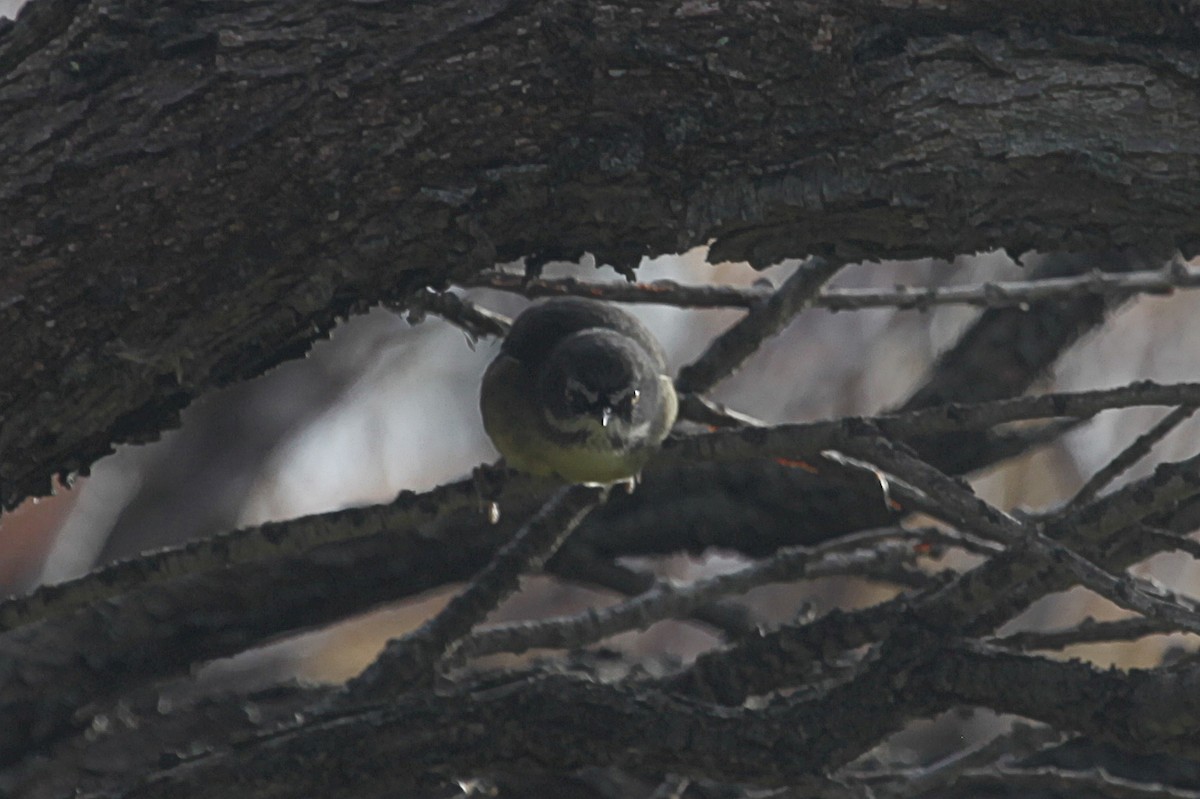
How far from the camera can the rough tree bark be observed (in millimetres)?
2660

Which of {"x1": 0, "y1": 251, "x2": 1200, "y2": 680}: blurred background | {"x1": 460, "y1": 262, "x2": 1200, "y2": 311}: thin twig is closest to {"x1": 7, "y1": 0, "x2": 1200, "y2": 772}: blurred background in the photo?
{"x1": 0, "y1": 251, "x2": 1200, "y2": 680}: blurred background

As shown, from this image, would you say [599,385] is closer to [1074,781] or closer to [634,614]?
[634,614]

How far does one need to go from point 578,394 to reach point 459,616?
0.81 m

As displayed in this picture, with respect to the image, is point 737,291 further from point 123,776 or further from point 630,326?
point 123,776

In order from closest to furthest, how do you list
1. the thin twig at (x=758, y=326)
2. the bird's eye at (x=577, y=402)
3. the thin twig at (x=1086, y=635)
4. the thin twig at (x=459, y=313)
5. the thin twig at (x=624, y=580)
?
the thin twig at (x=459, y=313) → the thin twig at (x=1086, y=635) → the thin twig at (x=758, y=326) → the bird's eye at (x=577, y=402) → the thin twig at (x=624, y=580)

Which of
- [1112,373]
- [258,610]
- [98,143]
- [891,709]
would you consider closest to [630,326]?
[258,610]

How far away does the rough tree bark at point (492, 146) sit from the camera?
8.73 ft

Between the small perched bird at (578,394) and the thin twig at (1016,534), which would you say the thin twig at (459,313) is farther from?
the thin twig at (1016,534)

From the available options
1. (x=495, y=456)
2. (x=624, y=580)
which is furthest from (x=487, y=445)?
(x=624, y=580)

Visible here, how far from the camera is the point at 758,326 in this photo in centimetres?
382

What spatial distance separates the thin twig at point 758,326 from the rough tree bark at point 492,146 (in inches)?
30.1

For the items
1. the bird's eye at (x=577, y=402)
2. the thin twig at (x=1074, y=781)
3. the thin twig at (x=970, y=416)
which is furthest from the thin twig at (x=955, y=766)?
the bird's eye at (x=577, y=402)

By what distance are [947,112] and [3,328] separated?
1629mm

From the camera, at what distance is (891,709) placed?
2.98 metres
